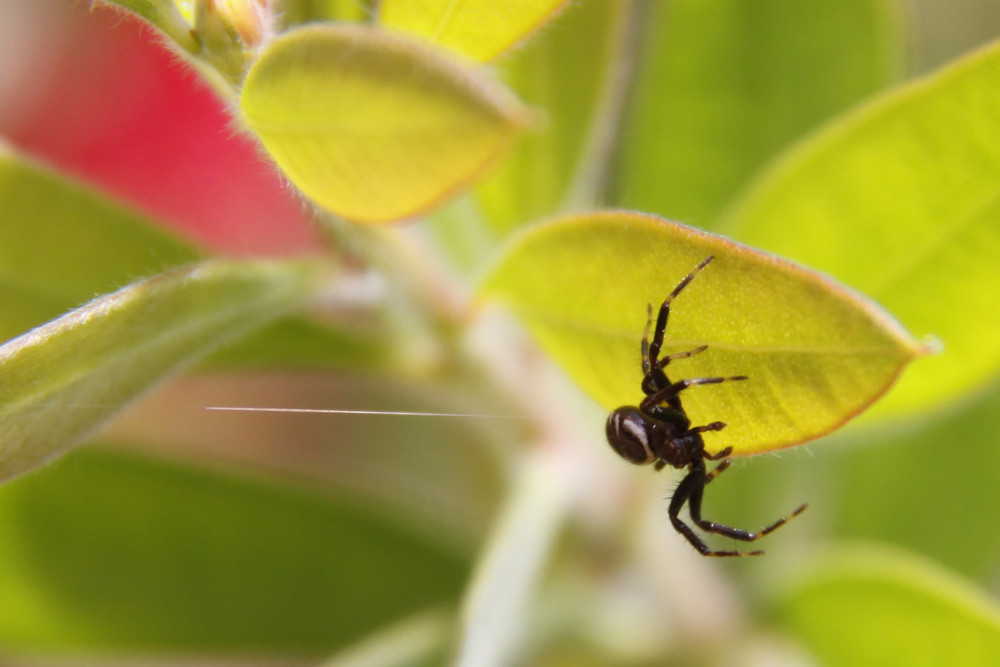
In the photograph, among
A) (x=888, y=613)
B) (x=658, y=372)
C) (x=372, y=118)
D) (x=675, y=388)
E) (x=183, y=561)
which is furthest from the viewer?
(x=183, y=561)

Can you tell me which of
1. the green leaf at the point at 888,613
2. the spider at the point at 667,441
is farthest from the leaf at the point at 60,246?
the green leaf at the point at 888,613

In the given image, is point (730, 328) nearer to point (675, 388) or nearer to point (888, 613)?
point (675, 388)

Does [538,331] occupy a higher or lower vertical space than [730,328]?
higher

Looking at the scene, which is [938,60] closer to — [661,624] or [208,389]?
[661,624]

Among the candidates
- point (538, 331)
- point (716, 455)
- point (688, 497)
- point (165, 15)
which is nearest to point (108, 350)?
point (165, 15)

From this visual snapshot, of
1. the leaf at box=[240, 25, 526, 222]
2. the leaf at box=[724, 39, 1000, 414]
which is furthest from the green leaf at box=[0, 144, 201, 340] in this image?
the leaf at box=[724, 39, 1000, 414]

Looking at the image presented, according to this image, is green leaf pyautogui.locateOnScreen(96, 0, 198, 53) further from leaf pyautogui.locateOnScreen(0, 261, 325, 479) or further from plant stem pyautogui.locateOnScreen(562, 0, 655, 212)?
plant stem pyautogui.locateOnScreen(562, 0, 655, 212)

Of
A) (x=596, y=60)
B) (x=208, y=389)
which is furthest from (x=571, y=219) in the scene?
(x=208, y=389)

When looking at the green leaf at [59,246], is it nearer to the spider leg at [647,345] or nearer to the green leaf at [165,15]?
the green leaf at [165,15]
